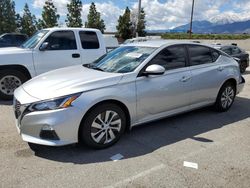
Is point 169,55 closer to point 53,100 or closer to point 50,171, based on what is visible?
point 53,100

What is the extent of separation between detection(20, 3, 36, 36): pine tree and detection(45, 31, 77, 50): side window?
3584 cm

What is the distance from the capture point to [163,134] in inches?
188

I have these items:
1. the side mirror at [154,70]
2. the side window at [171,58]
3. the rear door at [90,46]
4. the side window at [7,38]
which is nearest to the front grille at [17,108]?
the side mirror at [154,70]

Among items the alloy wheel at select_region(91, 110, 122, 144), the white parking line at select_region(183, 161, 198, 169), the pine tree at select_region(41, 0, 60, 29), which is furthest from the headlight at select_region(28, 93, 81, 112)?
the pine tree at select_region(41, 0, 60, 29)

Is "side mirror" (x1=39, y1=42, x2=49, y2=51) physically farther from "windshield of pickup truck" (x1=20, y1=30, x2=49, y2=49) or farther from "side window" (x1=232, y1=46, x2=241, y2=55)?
"side window" (x1=232, y1=46, x2=241, y2=55)

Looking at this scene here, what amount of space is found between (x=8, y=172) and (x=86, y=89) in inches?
57.3

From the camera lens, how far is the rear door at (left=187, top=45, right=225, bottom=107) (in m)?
5.29

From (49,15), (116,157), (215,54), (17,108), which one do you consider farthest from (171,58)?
(49,15)

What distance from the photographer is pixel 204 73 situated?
17.8 ft

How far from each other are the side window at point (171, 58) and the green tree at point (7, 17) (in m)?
37.5

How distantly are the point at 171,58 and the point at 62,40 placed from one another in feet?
→ 12.0

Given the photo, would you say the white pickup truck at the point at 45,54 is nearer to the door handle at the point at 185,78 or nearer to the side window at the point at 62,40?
the side window at the point at 62,40

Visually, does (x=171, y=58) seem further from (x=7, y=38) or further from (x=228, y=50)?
(x=7, y=38)

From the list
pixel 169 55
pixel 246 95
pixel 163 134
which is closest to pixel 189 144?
pixel 163 134
